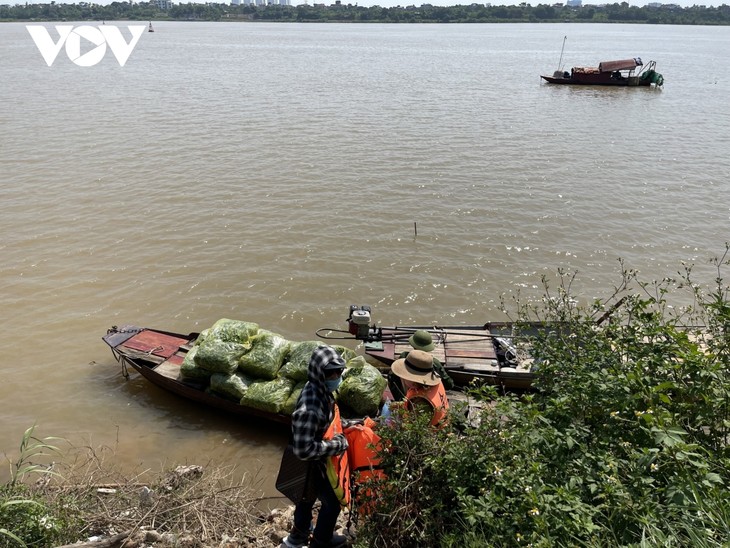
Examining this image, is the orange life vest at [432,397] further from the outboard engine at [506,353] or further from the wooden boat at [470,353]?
the outboard engine at [506,353]

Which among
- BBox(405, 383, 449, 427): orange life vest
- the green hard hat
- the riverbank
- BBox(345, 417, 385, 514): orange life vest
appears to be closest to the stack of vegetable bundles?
the green hard hat

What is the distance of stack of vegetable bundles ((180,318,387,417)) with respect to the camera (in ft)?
22.5

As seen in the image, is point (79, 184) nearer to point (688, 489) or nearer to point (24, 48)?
point (688, 489)

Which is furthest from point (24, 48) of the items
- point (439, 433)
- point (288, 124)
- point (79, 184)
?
point (439, 433)

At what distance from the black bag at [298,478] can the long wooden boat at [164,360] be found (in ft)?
9.56

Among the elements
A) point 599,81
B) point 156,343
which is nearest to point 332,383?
point 156,343

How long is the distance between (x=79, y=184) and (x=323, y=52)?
49920mm

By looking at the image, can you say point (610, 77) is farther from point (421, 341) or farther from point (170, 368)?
point (170, 368)

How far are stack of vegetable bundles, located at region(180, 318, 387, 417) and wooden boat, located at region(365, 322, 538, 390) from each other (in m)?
1.13

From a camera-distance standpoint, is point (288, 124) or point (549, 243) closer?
point (549, 243)

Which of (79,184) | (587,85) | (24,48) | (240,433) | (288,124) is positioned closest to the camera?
(240,433)

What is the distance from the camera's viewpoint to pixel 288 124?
2344 cm

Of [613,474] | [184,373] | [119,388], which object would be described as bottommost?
[119,388]

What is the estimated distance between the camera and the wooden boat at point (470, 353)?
787 centimetres
